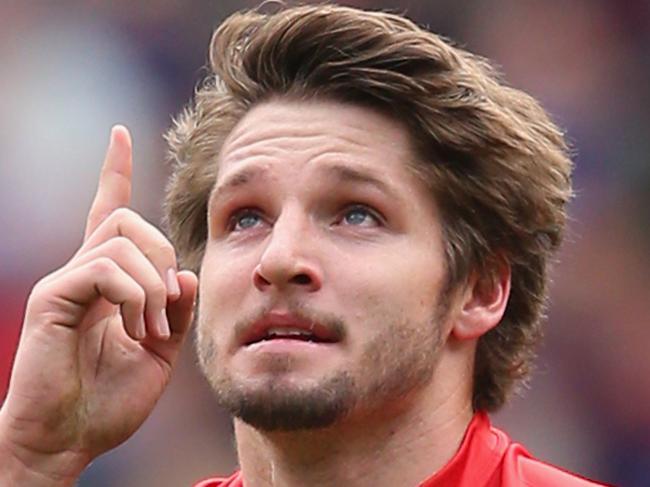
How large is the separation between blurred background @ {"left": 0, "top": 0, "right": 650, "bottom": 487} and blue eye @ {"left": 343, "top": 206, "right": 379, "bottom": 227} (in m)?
2.83

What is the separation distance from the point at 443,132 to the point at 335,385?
623 millimetres

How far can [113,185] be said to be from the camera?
123 inches

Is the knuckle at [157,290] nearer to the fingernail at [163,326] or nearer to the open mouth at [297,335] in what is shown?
the fingernail at [163,326]

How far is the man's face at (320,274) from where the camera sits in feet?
9.55

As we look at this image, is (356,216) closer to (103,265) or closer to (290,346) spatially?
(290,346)

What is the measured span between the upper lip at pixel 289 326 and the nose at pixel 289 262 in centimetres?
5

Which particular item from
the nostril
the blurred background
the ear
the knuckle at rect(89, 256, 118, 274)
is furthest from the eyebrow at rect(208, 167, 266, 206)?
the blurred background

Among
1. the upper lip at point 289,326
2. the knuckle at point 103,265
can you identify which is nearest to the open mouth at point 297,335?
the upper lip at point 289,326

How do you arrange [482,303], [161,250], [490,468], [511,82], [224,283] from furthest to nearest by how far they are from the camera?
[511,82], [482,303], [490,468], [224,283], [161,250]

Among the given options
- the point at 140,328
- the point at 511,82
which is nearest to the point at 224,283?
the point at 140,328

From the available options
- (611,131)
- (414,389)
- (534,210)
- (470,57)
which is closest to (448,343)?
(414,389)

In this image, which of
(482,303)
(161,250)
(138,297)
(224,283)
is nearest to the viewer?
(138,297)

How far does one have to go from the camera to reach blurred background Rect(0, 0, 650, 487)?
5.94m

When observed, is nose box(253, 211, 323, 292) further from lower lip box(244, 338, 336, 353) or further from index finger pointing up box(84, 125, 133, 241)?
index finger pointing up box(84, 125, 133, 241)
